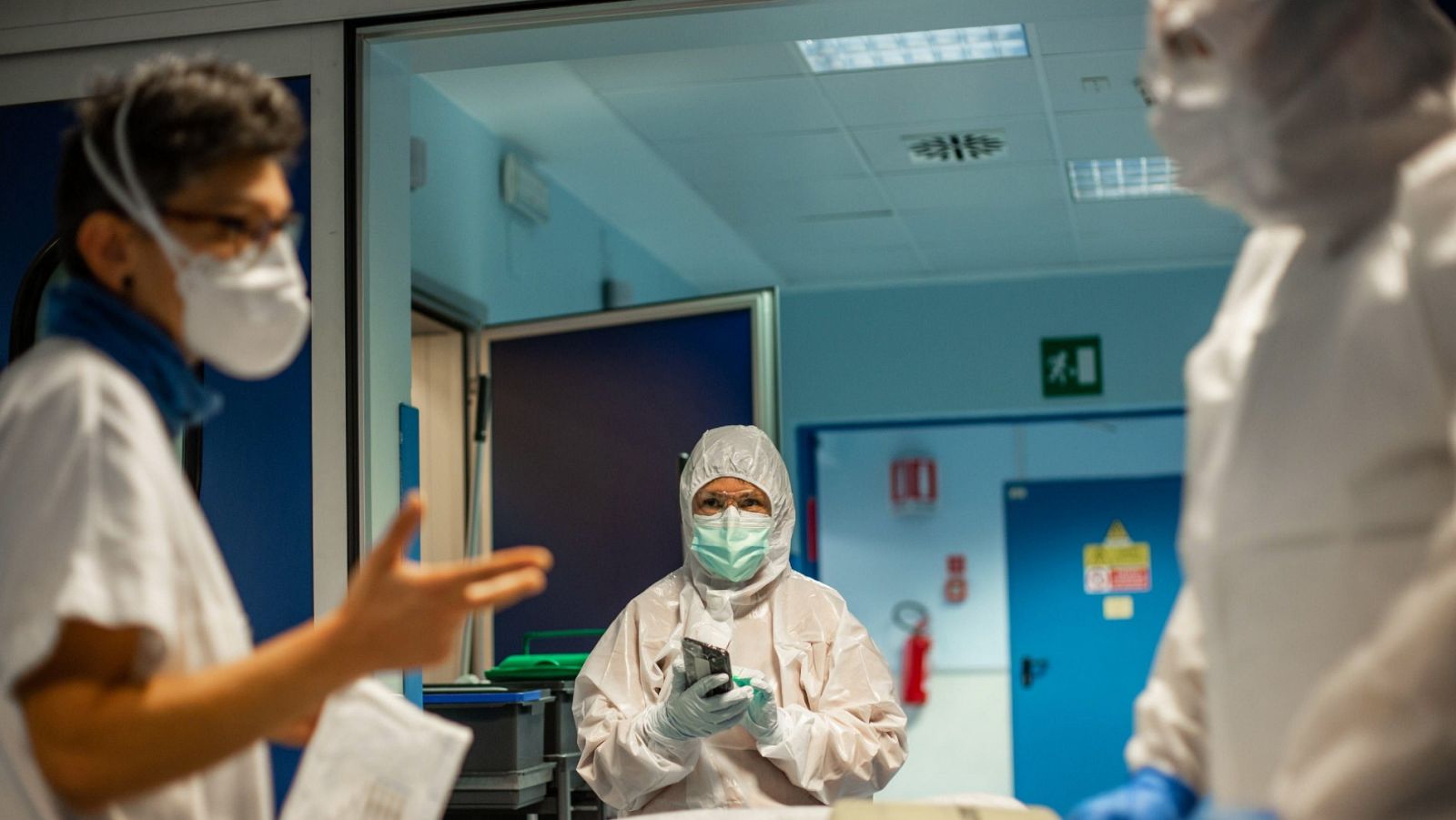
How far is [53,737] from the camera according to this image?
44.6 inches

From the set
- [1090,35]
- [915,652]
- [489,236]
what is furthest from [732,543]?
[915,652]

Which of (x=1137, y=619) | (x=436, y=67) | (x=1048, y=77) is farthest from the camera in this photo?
(x=1137, y=619)

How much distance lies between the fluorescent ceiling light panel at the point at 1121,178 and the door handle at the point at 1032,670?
8.72ft

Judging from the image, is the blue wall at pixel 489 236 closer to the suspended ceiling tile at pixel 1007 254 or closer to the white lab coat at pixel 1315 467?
the suspended ceiling tile at pixel 1007 254

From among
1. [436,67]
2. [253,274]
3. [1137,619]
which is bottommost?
[1137,619]

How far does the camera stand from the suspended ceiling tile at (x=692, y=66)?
4605 mm

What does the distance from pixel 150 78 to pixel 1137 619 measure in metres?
6.98

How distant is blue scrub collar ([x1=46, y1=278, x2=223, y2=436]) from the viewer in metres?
1.30

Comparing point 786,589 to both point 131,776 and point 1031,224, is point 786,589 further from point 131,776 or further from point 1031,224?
point 1031,224

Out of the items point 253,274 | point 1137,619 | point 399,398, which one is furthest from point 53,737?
point 1137,619

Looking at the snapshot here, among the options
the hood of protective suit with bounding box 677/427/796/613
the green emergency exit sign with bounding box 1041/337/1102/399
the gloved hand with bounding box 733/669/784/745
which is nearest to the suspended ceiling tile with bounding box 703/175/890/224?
the green emergency exit sign with bounding box 1041/337/1102/399

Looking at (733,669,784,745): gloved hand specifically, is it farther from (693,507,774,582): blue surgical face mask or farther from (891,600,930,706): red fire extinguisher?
(891,600,930,706): red fire extinguisher

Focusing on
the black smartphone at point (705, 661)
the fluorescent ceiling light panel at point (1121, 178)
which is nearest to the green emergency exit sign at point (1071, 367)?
the fluorescent ceiling light panel at point (1121, 178)

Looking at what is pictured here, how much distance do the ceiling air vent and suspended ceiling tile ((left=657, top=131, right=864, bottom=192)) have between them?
0.81ft
